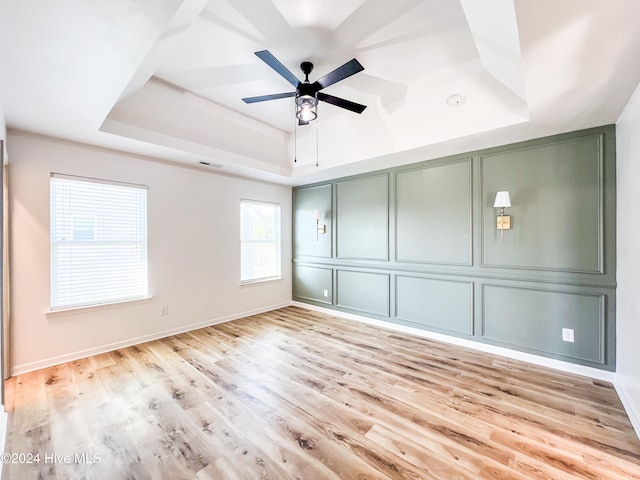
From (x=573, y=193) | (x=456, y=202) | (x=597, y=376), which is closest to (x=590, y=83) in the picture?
(x=573, y=193)

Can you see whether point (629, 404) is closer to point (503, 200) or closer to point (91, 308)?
point (503, 200)

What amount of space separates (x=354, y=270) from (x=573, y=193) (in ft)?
9.10

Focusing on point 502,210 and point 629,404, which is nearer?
point 629,404

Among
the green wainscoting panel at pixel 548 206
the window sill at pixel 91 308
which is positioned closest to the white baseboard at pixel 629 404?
the green wainscoting panel at pixel 548 206

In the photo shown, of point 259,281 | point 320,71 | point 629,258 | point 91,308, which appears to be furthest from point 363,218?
point 91,308

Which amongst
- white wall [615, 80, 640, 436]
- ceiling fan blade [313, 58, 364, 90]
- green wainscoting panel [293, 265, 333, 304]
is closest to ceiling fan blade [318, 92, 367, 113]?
ceiling fan blade [313, 58, 364, 90]

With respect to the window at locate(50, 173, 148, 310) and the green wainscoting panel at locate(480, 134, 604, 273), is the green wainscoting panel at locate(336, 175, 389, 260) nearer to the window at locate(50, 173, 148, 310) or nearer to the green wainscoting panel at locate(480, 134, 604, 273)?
the green wainscoting panel at locate(480, 134, 604, 273)

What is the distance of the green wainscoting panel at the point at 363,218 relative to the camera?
4.09m

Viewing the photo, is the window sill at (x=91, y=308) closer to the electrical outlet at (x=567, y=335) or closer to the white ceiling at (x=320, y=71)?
the white ceiling at (x=320, y=71)

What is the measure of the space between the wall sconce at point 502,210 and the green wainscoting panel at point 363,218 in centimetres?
142

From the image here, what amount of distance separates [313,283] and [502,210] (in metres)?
3.12

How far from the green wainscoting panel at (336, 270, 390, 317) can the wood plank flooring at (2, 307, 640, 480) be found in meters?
1.04

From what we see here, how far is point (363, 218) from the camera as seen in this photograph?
4.31m

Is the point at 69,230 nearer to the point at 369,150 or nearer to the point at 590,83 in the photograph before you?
the point at 369,150
